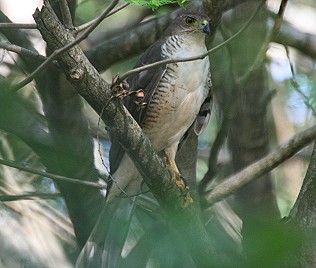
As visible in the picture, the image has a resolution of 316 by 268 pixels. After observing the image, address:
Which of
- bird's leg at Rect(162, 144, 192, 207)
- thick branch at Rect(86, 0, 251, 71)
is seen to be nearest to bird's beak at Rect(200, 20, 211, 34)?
thick branch at Rect(86, 0, 251, 71)

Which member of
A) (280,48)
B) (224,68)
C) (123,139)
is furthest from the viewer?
(280,48)

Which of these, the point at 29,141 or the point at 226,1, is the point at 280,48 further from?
the point at 29,141

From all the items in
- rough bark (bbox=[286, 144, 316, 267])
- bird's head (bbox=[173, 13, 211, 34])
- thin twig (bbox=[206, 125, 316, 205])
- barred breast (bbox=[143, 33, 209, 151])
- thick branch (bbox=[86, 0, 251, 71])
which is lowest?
rough bark (bbox=[286, 144, 316, 267])

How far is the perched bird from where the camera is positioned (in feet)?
14.5

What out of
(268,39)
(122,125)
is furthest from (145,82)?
(122,125)

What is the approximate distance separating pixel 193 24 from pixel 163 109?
66 cm

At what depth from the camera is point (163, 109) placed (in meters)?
4.53

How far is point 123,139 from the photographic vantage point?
3.28 metres

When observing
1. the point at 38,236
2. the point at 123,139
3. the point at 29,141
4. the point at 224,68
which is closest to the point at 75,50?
the point at 123,139

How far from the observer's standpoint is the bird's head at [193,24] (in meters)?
4.60

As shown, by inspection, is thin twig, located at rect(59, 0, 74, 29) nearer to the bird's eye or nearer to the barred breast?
the barred breast

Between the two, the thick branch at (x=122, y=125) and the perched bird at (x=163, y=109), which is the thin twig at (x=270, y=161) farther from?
the thick branch at (x=122, y=125)

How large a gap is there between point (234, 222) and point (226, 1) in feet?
5.57

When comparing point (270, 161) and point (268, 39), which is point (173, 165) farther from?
point (268, 39)
